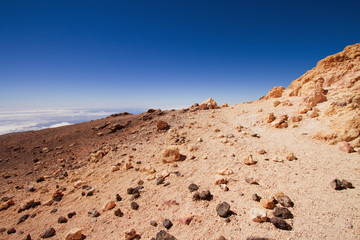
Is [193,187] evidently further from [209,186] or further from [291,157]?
[291,157]

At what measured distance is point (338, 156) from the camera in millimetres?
5309

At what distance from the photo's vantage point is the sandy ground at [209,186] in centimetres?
320

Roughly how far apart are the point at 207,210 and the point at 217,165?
2327 mm

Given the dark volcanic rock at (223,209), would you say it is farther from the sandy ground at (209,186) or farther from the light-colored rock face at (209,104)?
the light-colored rock face at (209,104)

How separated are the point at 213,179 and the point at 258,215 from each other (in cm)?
186

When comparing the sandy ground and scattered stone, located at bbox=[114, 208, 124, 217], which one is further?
scattered stone, located at bbox=[114, 208, 124, 217]

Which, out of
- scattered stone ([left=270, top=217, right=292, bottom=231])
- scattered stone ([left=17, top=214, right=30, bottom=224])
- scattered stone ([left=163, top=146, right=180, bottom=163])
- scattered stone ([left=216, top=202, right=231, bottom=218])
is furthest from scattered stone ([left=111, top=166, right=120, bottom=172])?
scattered stone ([left=270, top=217, right=292, bottom=231])

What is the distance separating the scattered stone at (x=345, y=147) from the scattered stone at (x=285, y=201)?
3.97m

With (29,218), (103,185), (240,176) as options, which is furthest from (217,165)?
(29,218)

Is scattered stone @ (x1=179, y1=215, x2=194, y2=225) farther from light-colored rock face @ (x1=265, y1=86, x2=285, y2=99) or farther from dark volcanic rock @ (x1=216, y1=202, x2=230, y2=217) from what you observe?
light-colored rock face @ (x1=265, y1=86, x2=285, y2=99)

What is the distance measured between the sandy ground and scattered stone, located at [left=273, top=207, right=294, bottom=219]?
116 mm

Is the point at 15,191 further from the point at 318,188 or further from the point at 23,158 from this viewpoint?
the point at 318,188

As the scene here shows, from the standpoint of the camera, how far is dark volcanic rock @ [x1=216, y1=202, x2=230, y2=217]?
3.46 m

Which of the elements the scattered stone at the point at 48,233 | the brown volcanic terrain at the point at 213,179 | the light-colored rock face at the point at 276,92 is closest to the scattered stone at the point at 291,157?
the brown volcanic terrain at the point at 213,179
